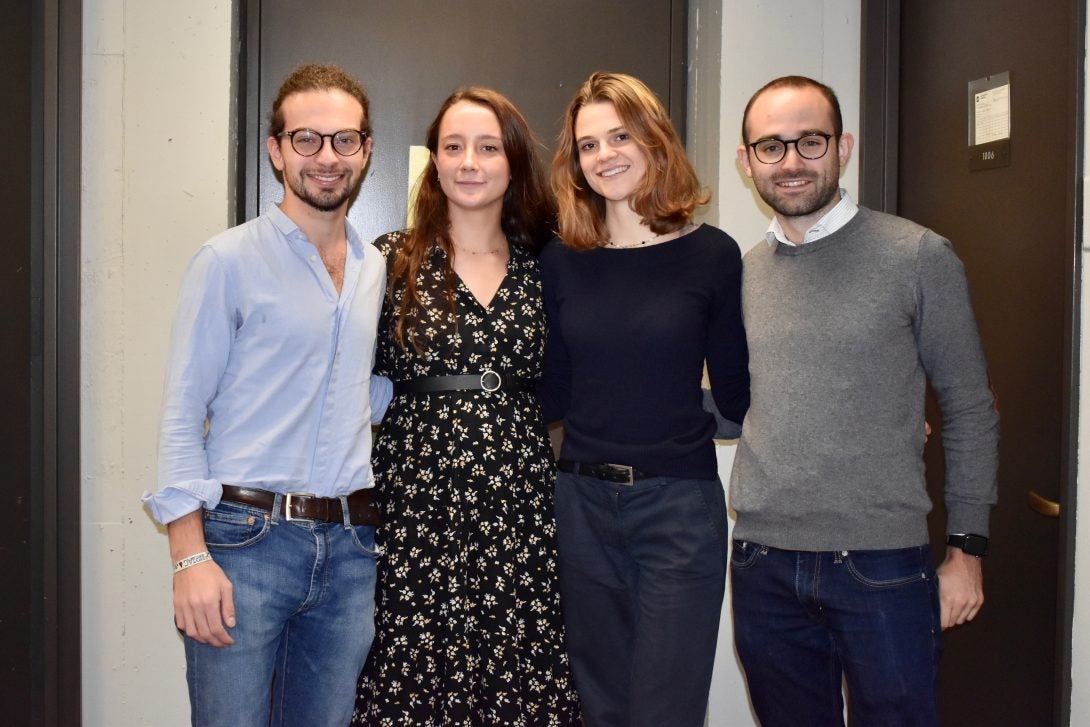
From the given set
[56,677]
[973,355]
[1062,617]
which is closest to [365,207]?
[56,677]

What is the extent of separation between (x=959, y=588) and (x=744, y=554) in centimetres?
37

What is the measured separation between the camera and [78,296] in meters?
2.20

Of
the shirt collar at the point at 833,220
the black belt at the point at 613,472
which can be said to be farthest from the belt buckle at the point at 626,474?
the shirt collar at the point at 833,220

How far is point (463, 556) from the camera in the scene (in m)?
1.77

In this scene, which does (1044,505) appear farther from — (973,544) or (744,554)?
(744,554)

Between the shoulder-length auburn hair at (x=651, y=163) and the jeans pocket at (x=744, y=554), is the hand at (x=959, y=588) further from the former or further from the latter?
the shoulder-length auburn hair at (x=651, y=163)

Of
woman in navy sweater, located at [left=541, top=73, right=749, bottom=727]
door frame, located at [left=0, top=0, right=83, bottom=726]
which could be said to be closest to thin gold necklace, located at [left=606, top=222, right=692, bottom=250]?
woman in navy sweater, located at [left=541, top=73, right=749, bottom=727]

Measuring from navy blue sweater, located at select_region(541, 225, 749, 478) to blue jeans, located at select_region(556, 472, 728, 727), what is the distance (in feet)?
0.23

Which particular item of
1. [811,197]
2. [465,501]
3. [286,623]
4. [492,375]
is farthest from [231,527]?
[811,197]

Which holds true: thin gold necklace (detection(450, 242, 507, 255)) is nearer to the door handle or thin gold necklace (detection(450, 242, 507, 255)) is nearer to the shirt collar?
the shirt collar

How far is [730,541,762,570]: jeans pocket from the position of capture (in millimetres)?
1692

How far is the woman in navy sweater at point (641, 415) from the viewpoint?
1.72 metres

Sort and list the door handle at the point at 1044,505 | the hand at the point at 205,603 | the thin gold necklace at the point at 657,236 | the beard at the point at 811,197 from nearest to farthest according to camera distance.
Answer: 1. the hand at the point at 205,603
2. the beard at the point at 811,197
3. the door handle at the point at 1044,505
4. the thin gold necklace at the point at 657,236

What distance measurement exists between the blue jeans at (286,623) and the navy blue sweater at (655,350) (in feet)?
1.65
